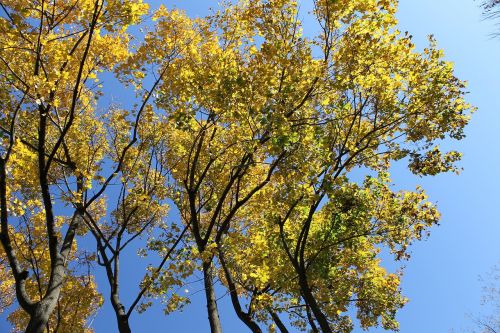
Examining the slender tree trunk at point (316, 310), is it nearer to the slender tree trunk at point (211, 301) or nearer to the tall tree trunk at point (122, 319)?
the slender tree trunk at point (211, 301)

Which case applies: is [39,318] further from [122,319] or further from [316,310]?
[316,310]

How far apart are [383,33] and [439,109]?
8.58ft

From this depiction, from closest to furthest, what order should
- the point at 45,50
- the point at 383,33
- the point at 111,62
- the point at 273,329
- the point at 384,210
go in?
the point at 45,50 < the point at 383,33 < the point at 273,329 < the point at 111,62 < the point at 384,210

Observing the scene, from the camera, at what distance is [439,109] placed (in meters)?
10.7

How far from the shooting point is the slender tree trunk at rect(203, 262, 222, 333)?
10633mm

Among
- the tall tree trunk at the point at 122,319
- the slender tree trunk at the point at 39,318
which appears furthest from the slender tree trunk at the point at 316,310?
the slender tree trunk at the point at 39,318

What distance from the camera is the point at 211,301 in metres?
11.2

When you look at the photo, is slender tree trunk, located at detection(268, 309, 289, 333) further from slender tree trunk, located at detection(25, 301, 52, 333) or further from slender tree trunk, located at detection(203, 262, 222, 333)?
slender tree trunk, located at detection(25, 301, 52, 333)

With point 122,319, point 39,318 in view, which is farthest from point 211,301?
point 39,318

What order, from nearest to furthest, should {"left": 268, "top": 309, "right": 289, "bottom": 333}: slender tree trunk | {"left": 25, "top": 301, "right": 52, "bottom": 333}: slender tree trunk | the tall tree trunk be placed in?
{"left": 25, "top": 301, "right": 52, "bottom": 333}: slender tree trunk < the tall tree trunk < {"left": 268, "top": 309, "right": 289, "bottom": 333}: slender tree trunk

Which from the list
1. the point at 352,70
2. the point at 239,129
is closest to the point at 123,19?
the point at 239,129

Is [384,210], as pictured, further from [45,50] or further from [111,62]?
[45,50]

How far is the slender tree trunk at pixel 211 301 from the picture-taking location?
1063 cm

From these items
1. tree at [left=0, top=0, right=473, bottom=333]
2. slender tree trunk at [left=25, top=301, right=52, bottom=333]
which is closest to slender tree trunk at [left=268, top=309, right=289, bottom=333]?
tree at [left=0, top=0, right=473, bottom=333]
